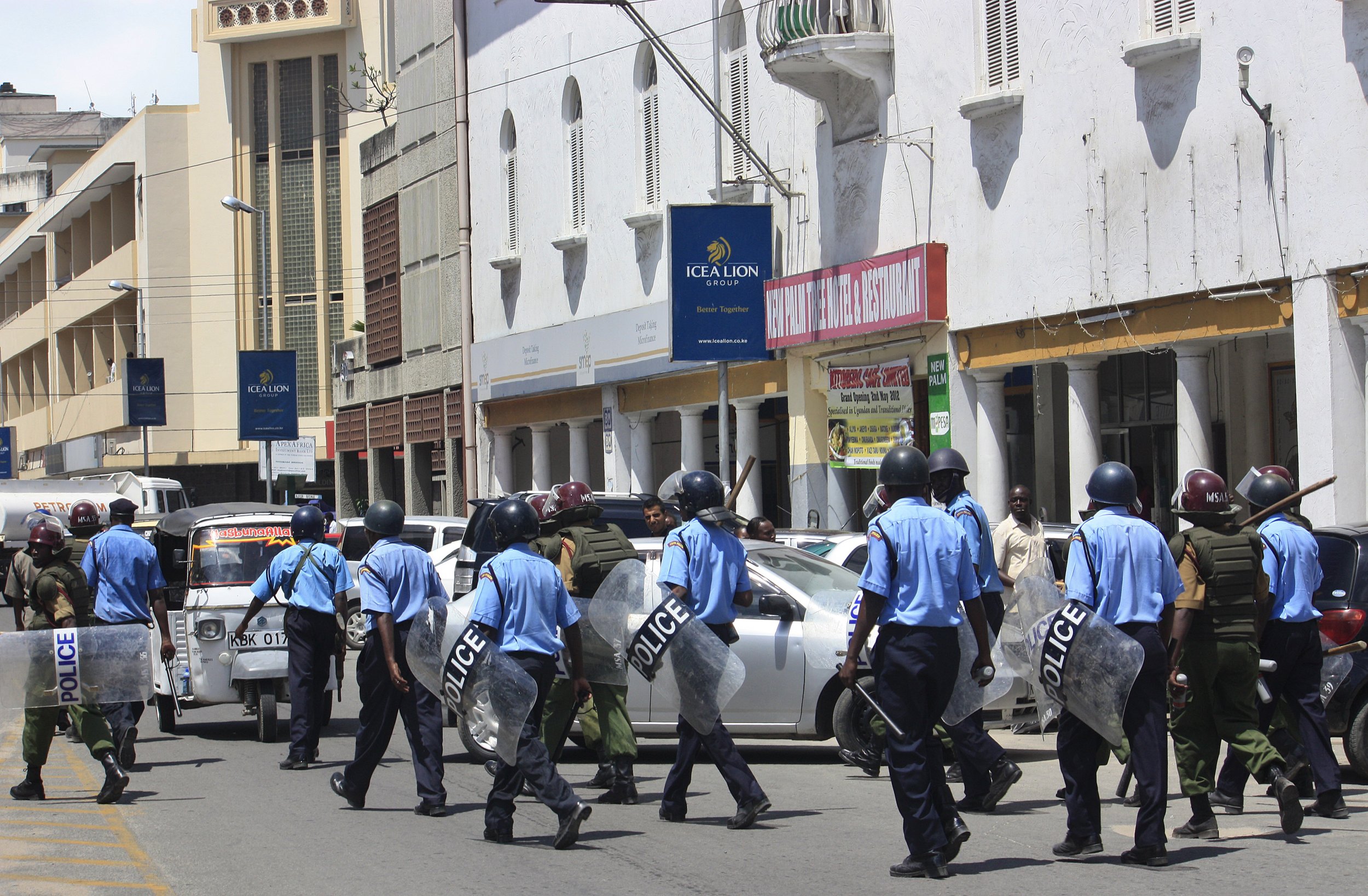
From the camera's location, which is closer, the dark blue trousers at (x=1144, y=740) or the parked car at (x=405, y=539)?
the dark blue trousers at (x=1144, y=740)

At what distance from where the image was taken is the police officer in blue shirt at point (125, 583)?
1174 cm

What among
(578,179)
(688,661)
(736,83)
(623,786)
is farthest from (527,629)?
(578,179)

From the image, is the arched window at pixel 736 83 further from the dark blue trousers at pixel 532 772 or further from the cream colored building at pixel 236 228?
the cream colored building at pixel 236 228

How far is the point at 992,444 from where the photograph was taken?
67.7 ft

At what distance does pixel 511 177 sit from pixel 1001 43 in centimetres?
1569

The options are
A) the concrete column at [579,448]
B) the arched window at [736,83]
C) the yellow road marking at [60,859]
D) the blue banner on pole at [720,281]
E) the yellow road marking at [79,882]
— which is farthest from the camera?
the concrete column at [579,448]

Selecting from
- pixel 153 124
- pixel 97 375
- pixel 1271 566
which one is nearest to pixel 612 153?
pixel 1271 566

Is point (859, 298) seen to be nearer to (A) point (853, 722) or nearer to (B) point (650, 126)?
(B) point (650, 126)

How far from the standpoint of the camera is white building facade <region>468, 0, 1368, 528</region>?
51.6 feet

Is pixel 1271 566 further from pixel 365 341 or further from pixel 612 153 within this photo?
pixel 365 341

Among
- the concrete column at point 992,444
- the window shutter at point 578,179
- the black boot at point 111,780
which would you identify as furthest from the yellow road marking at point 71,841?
the window shutter at point 578,179

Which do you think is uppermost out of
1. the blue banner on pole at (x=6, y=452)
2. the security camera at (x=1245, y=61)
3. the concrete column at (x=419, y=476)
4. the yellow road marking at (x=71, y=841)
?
the security camera at (x=1245, y=61)

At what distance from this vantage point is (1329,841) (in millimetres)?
8273

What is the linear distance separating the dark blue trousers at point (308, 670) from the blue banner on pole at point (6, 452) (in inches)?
2619
